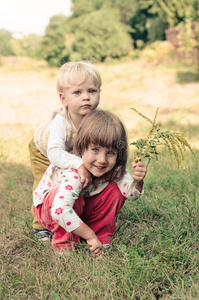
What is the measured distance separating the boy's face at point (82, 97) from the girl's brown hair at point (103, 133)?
17 centimetres

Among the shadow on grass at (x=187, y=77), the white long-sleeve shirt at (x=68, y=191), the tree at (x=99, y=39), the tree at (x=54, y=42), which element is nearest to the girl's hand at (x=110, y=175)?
the white long-sleeve shirt at (x=68, y=191)

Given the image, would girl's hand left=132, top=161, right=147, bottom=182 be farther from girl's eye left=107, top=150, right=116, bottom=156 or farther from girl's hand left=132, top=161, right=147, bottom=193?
girl's eye left=107, top=150, right=116, bottom=156

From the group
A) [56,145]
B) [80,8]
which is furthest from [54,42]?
[56,145]

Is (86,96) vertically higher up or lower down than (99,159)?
higher up

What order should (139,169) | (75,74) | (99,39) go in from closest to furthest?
(139,169) → (75,74) → (99,39)

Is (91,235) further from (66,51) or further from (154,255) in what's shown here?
(66,51)

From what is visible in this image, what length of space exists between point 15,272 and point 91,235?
0.51 m

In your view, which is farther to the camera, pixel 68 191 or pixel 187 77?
pixel 187 77

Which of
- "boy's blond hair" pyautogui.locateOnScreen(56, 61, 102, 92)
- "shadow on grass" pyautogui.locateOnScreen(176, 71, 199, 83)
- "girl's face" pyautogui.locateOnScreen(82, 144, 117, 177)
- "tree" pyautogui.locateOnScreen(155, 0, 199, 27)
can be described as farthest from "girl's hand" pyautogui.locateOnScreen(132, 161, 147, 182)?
"tree" pyautogui.locateOnScreen(155, 0, 199, 27)

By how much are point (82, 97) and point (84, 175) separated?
0.57m

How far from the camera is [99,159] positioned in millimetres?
2115

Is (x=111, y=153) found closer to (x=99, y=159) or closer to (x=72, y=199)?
(x=99, y=159)

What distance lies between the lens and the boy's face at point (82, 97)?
93.4 inches

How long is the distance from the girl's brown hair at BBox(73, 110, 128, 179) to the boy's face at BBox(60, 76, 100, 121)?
0.17 m
